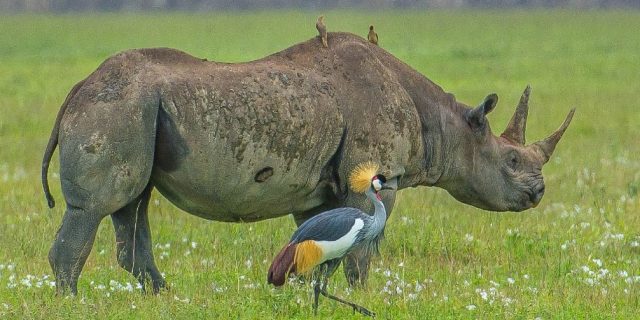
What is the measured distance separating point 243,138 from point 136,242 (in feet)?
4.04

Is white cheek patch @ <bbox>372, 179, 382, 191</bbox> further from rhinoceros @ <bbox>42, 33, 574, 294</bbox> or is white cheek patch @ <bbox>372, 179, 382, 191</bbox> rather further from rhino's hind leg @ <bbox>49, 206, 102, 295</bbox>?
rhino's hind leg @ <bbox>49, 206, 102, 295</bbox>

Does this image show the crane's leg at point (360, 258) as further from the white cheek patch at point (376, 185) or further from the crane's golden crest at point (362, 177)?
the white cheek patch at point (376, 185)

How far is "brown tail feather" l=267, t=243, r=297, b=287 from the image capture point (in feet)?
29.5

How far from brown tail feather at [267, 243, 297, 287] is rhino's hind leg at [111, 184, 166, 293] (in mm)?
1534

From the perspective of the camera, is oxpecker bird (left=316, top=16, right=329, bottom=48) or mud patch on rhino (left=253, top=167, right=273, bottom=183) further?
oxpecker bird (left=316, top=16, right=329, bottom=48)

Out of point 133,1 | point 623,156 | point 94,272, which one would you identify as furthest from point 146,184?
point 133,1

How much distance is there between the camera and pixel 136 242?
10.5 meters

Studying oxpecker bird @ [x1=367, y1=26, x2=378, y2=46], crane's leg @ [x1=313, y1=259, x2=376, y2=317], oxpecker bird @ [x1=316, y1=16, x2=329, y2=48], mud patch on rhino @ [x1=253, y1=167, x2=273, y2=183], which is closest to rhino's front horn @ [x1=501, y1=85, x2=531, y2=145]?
oxpecker bird @ [x1=367, y1=26, x2=378, y2=46]

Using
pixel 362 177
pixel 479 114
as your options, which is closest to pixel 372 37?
pixel 479 114

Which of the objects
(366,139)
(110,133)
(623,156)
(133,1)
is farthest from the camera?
(133,1)

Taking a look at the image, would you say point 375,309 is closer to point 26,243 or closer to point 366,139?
point 366,139

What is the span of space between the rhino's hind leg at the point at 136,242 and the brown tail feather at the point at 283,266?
1.53 metres

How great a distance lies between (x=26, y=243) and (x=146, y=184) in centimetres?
275

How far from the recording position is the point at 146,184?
31.6ft
